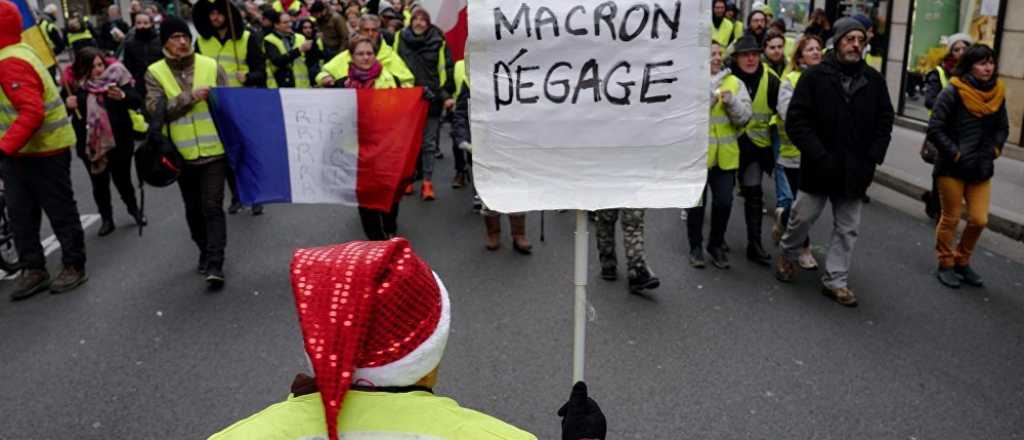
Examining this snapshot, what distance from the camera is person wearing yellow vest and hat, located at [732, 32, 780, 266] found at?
6.96 m

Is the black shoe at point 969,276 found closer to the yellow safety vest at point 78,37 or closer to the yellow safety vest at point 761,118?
the yellow safety vest at point 761,118

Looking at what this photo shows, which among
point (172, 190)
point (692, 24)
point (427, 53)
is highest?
point (692, 24)

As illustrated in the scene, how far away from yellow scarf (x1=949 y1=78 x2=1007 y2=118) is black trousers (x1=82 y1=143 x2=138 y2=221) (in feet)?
21.0

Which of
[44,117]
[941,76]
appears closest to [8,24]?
[44,117]

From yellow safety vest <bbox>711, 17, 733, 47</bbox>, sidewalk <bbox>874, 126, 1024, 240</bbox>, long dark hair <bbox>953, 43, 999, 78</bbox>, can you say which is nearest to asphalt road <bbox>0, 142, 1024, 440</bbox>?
sidewalk <bbox>874, 126, 1024, 240</bbox>

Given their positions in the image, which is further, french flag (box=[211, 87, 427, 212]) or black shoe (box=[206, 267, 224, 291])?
french flag (box=[211, 87, 427, 212])

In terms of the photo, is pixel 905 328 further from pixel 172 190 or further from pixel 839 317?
pixel 172 190

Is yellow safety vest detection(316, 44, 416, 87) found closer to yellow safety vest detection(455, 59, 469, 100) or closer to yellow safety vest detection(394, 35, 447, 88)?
yellow safety vest detection(455, 59, 469, 100)

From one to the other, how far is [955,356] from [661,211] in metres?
3.62

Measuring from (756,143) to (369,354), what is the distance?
5.68 m

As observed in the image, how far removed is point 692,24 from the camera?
120 inches

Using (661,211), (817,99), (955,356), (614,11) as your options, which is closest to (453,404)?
(614,11)

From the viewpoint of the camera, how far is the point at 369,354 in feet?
5.80

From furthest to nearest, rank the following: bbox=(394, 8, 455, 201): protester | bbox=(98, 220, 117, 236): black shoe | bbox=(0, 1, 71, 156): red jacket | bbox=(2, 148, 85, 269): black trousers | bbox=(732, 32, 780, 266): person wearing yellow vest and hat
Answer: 1. bbox=(394, 8, 455, 201): protester
2. bbox=(98, 220, 117, 236): black shoe
3. bbox=(732, 32, 780, 266): person wearing yellow vest and hat
4. bbox=(2, 148, 85, 269): black trousers
5. bbox=(0, 1, 71, 156): red jacket
